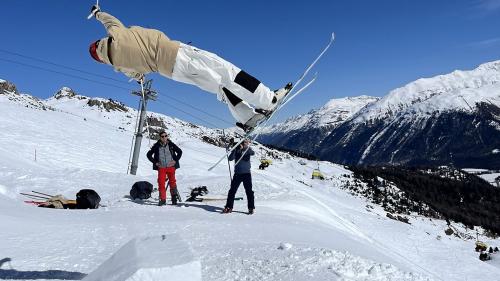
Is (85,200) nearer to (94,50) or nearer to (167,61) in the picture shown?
(94,50)

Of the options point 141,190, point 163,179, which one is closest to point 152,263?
point 163,179

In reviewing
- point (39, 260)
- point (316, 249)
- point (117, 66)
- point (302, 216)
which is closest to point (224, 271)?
point (316, 249)

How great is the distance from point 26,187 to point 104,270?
1289 cm

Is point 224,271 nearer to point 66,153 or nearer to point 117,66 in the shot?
point 117,66

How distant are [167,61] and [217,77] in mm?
738

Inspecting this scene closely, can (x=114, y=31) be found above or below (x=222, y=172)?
above

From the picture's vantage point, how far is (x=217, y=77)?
262 inches

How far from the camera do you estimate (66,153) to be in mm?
28031

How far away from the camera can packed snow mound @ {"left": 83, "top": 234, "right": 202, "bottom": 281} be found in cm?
430

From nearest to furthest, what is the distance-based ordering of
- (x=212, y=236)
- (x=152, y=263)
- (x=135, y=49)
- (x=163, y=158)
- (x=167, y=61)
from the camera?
(x=152, y=263)
(x=135, y=49)
(x=167, y=61)
(x=212, y=236)
(x=163, y=158)

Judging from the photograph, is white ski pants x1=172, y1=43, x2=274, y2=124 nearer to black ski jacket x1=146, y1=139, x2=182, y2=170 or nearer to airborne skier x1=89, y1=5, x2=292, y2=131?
airborne skier x1=89, y1=5, x2=292, y2=131

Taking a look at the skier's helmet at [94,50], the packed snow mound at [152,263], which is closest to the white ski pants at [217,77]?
the skier's helmet at [94,50]

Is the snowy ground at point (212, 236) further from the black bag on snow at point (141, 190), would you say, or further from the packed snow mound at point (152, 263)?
the packed snow mound at point (152, 263)

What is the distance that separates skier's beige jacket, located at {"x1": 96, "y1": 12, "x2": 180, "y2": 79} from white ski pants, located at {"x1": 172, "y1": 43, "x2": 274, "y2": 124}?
16 centimetres
